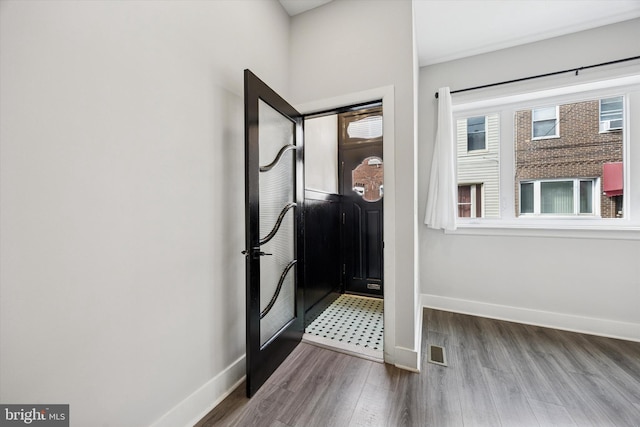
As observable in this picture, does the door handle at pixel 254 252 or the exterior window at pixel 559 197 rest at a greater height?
the exterior window at pixel 559 197

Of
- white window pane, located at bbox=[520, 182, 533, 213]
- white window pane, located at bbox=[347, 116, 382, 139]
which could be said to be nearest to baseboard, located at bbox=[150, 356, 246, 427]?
white window pane, located at bbox=[347, 116, 382, 139]

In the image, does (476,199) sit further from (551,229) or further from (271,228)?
(271,228)

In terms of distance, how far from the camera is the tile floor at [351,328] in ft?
7.01

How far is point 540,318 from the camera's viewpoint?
99.5 inches

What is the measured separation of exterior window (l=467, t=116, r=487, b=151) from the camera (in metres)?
2.89

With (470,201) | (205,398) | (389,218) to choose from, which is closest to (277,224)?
(389,218)

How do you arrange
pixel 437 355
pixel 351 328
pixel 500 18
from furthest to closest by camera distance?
pixel 351 328 < pixel 500 18 < pixel 437 355

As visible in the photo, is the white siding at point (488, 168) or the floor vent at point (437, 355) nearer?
the floor vent at point (437, 355)

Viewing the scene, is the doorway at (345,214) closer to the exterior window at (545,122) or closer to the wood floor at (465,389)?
the wood floor at (465,389)

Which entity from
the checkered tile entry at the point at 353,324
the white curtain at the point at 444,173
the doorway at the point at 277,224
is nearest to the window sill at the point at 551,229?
the white curtain at the point at 444,173

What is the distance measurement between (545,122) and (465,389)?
2.76 meters

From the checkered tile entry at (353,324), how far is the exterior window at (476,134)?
7.26 ft

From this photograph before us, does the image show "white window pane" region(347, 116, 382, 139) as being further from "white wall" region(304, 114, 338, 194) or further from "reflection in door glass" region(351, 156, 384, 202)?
"reflection in door glass" region(351, 156, 384, 202)

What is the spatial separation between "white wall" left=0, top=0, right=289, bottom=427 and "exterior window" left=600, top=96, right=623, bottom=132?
3438 mm
